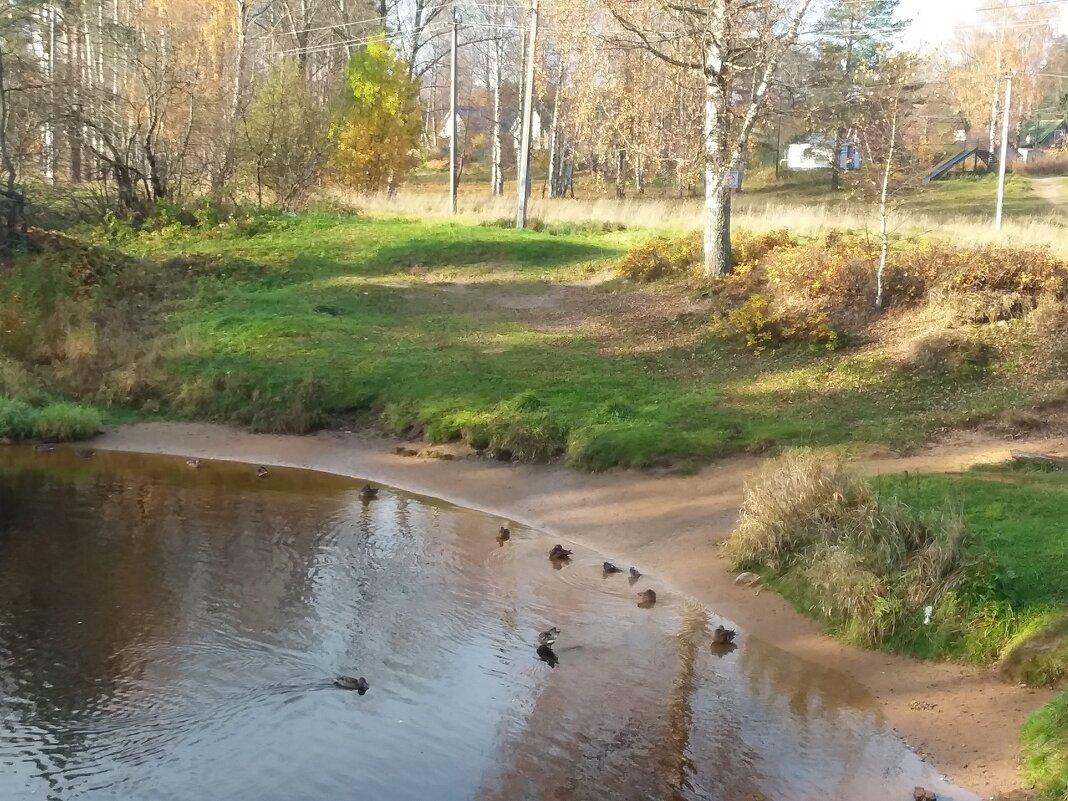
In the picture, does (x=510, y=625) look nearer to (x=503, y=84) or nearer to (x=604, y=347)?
(x=604, y=347)

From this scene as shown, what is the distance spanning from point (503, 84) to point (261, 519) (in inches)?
2085

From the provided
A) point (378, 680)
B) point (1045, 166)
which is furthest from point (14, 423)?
point (1045, 166)

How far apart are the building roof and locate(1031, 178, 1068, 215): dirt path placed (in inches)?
495

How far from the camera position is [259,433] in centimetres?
1681

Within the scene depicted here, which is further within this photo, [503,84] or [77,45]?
[503,84]

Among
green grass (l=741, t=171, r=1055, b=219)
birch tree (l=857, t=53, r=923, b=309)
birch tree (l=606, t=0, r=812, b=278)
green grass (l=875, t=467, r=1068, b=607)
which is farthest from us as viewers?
green grass (l=741, t=171, r=1055, b=219)

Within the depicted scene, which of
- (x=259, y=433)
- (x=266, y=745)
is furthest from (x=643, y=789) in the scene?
(x=259, y=433)

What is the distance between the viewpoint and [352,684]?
8727mm

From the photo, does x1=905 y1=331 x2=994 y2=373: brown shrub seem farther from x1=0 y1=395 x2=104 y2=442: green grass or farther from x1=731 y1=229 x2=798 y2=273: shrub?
x1=0 y1=395 x2=104 y2=442: green grass

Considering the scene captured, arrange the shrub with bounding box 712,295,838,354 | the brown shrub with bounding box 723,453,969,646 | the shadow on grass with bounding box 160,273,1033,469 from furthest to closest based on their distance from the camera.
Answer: the shrub with bounding box 712,295,838,354 < the shadow on grass with bounding box 160,273,1033,469 < the brown shrub with bounding box 723,453,969,646

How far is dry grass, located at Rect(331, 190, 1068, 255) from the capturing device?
22531mm

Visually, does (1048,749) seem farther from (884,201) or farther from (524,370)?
(884,201)

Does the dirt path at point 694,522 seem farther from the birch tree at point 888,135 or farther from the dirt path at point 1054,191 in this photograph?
the dirt path at point 1054,191

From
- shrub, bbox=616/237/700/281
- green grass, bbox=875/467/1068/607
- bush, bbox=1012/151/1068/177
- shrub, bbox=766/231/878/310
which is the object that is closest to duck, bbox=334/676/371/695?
green grass, bbox=875/467/1068/607
